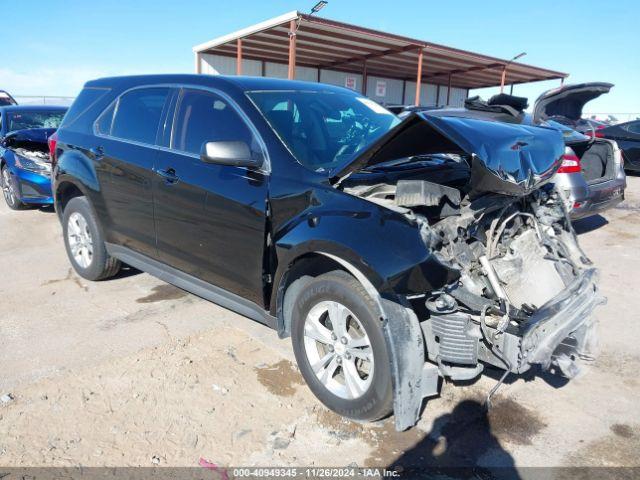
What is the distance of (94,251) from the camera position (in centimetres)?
474

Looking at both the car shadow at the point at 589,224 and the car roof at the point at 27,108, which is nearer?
the car shadow at the point at 589,224

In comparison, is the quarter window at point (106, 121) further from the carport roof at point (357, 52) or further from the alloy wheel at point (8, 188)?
the carport roof at point (357, 52)

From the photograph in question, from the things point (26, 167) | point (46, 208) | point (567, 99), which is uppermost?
point (567, 99)

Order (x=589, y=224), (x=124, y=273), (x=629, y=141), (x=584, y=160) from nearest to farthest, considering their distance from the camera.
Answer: (x=124, y=273), (x=584, y=160), (x=589, y=224), (x=629, y=141)

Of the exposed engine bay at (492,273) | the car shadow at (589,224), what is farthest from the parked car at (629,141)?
the exposed engine bay at (492,273)

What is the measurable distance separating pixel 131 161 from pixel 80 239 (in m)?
1.46

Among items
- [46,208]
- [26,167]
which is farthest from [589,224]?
[46,208]

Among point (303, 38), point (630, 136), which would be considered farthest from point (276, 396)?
point (303, 38)

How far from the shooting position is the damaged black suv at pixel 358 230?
8.29 feet

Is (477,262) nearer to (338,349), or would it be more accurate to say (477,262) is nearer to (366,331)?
(366,331)

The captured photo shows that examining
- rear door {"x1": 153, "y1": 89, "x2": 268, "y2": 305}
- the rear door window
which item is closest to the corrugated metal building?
the rear door window

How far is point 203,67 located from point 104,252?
683 inches

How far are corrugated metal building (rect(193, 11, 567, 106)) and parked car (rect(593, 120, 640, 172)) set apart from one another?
6.71 m

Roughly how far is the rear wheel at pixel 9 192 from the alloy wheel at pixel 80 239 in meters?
4.00
